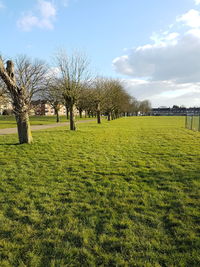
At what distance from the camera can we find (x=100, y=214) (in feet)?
10.5

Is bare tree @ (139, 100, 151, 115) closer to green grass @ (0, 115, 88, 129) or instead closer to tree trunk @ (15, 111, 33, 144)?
green grass @ (0, 115, 88, 129)

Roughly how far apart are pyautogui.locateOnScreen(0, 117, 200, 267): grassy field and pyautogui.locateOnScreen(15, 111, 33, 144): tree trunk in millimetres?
2787

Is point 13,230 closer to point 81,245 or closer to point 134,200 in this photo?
point 81,245

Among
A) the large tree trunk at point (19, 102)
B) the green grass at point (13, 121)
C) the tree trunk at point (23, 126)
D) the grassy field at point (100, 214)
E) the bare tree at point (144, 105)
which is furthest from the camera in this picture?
the bare tree at point (144, 105)

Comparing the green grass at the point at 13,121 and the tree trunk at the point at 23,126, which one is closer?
the tree trunk at the point at 23,126

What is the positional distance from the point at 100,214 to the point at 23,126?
7.32 meters

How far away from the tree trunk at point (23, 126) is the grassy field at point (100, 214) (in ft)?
9.14

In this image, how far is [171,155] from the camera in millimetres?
7398

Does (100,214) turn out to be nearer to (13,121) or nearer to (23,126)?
(23,126)

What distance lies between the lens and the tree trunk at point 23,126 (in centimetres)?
844

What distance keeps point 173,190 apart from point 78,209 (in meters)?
2.62

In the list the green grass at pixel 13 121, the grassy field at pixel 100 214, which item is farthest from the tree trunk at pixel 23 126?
the green grass at pixel 13 121

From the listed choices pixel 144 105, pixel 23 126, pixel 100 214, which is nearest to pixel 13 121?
pixel 23 126

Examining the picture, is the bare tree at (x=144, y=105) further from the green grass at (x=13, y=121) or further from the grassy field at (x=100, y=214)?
the grassy field at (x=100, y=214)
